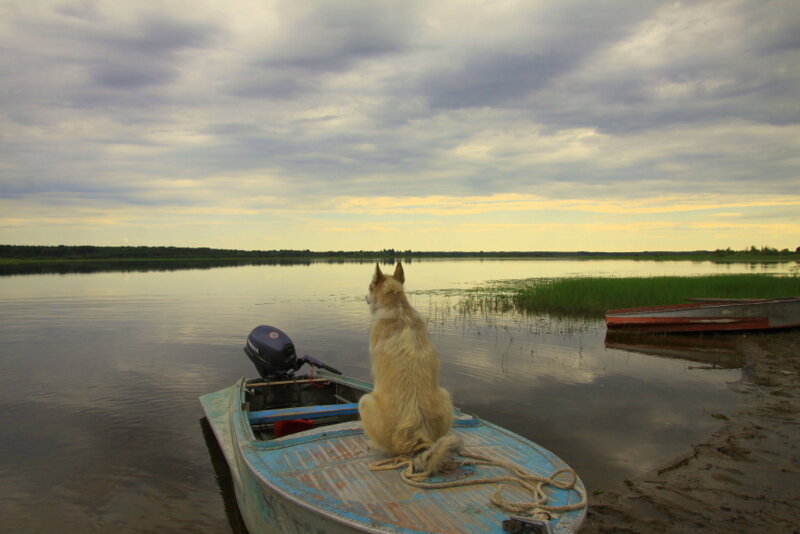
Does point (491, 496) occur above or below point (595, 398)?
above

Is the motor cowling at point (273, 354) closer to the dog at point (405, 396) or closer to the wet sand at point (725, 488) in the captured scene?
the dog at point (405, 396)

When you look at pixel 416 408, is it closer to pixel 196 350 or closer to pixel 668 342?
pixel 196 350

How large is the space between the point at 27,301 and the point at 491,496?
1301 inches

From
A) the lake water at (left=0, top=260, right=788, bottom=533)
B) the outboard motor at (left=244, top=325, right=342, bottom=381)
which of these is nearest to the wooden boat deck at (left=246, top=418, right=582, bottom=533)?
the lake water at (left=0, top=260, right=788, bottom=533)

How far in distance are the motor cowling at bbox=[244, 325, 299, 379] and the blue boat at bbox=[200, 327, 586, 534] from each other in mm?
2792

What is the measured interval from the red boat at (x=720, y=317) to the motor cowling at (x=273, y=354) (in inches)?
535

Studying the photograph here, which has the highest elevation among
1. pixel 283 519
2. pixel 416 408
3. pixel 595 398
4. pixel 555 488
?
pixel 416 408

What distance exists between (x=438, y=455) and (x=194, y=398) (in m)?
8.36

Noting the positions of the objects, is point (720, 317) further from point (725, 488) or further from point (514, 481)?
point (514, 481)

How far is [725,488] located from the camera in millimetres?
5871

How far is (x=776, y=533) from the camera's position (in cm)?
485

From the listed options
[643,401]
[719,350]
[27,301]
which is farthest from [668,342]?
[27,301]

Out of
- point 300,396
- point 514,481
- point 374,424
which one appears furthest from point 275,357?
point 514,481

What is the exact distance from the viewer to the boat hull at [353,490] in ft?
11.8
